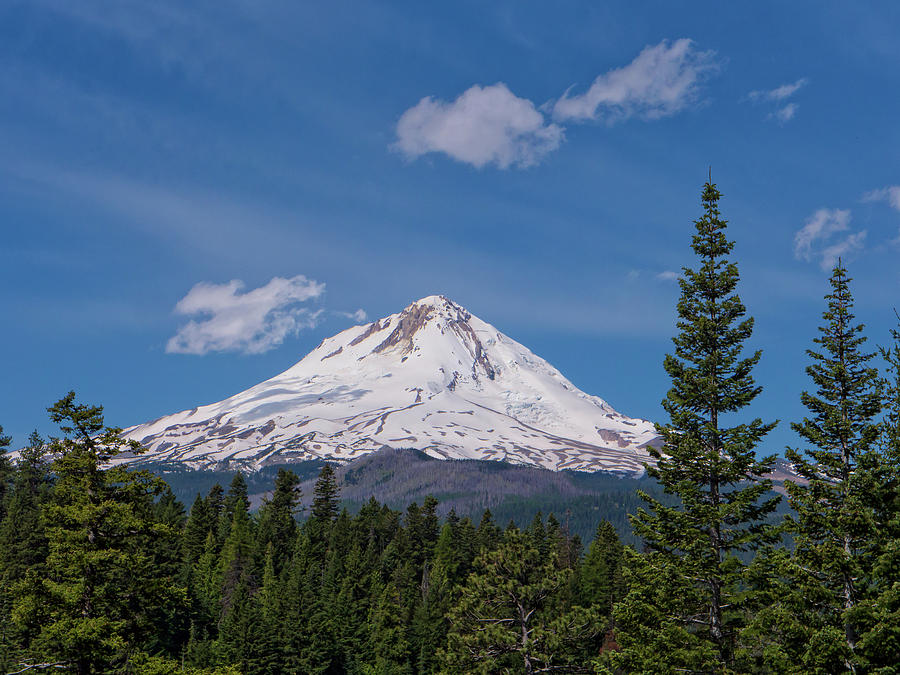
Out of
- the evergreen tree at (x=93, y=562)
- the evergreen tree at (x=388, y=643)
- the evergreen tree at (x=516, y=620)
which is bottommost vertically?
the evergreen tree at (x=388, y=643)

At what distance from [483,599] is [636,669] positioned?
1387cm

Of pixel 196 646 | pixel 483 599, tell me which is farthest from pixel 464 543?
pixel 483 599

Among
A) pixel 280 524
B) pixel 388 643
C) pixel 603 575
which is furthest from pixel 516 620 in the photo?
pixel 280 524

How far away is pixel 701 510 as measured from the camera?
26781mm

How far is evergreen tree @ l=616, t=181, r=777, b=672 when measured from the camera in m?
26.3

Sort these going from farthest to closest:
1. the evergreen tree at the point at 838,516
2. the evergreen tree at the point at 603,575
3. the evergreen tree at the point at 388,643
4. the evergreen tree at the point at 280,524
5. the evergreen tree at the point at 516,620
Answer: the evergreen tree at the point at 280,524 → the evergreen tree at the point at 603,575 → the evergreen tree at the point at 388,643 → the evergreen tree at the point at 516,620 → the evergreen tree at the point at 838,516

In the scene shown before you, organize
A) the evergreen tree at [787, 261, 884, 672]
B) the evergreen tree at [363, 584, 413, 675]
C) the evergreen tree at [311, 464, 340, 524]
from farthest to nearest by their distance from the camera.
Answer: the evergreen tree at [311, 464, 340, 524], the evergreen tree at [363, 584, 413, 675], the evergreen tree at [787, 261, 884, 672]

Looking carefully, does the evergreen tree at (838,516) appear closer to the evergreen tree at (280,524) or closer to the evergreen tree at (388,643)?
the evergreen tree at (388,643)

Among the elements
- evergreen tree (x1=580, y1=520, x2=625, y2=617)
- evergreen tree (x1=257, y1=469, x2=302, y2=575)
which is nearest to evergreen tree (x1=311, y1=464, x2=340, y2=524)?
evergreen tree (x1=257, y1=469, x2=302, y2=575)

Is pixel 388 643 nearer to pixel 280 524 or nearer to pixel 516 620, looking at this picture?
pixel 280 524

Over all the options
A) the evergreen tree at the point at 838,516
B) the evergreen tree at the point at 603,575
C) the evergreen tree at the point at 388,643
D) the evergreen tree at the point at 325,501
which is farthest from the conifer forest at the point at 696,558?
the evergreen tree at the point at 325,501

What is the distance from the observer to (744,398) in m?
28.3

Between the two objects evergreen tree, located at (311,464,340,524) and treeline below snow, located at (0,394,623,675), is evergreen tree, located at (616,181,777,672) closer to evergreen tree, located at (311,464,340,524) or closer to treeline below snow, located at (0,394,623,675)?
treeline below snow, located at (0,394,623,675)

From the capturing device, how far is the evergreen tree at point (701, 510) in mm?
26297
